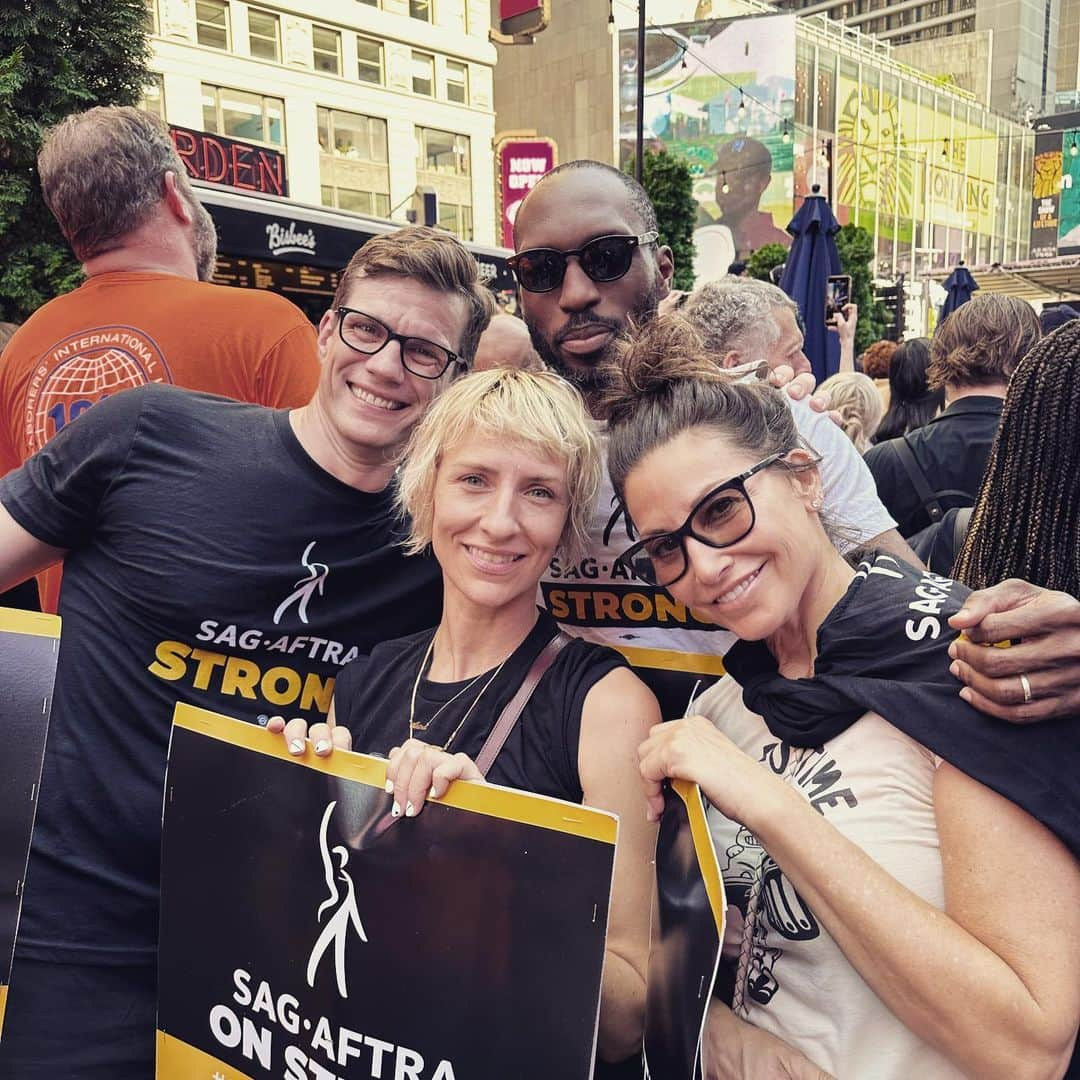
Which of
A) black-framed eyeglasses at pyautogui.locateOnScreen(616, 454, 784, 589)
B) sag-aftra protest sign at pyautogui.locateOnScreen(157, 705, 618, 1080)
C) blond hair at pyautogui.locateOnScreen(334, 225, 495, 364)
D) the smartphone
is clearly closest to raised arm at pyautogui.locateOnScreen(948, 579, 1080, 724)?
black-framed eyeglasses at pyautogui.locateOnScreen(616, 454, 784, 589)

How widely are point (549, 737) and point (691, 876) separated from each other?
43cm

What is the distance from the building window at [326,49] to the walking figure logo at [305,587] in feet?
105

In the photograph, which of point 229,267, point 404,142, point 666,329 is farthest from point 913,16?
point 666,329

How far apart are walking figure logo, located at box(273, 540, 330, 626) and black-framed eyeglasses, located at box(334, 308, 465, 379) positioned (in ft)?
1.50

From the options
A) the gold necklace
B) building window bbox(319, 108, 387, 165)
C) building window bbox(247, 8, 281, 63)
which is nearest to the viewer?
the gold necklace

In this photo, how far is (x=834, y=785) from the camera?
4.80ft

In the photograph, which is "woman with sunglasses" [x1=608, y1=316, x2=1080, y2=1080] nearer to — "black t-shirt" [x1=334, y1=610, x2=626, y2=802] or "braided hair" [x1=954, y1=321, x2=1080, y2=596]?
"braided hair" [x1=954, y1=321, x2=1080, y2=596]

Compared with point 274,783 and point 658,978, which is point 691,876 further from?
point 274,783

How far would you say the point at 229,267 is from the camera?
32.2ft

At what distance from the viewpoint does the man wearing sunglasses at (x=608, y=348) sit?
221 centimetres

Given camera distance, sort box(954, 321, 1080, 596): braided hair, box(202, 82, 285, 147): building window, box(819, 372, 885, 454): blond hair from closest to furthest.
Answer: box(954, 321, 1080, 596): braided hair → box(819, 372, 885, 454): blond hair → box(202, 82, 285, 147): building window

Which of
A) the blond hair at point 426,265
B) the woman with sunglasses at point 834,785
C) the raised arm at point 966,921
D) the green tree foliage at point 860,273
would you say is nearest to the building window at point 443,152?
the green tree foliage at point 860,273

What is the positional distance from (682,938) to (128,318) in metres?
2.34

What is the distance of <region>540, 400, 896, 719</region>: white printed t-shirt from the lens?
2189 millimetres
